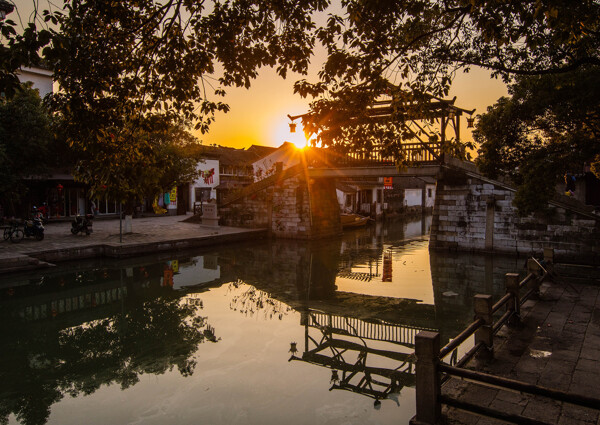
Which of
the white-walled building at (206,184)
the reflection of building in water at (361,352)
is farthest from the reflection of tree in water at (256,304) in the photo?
the white-walled building at (206,184)

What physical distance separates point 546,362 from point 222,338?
5676 millimetres

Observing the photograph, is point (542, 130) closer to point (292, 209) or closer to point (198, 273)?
point (198, 273)

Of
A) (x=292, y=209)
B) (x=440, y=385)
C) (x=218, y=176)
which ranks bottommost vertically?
(x=440, y=385)

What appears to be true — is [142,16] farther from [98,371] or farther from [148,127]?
[98,371]

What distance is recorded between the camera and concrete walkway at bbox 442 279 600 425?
4.62 meters

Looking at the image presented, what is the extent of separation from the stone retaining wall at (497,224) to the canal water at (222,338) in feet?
6.72

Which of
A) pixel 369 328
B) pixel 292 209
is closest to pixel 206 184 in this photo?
pixel 292 209

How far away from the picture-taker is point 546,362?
601 centimetres

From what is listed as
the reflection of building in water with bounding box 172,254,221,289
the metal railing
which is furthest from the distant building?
the metal railing

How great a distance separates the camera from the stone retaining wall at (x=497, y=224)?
16234 mm

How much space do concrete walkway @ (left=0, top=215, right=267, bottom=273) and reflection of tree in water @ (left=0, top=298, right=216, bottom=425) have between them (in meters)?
5.99

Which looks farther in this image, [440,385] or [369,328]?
[369,328]

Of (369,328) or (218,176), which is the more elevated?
(218,176)

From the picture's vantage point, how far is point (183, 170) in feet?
85.0
